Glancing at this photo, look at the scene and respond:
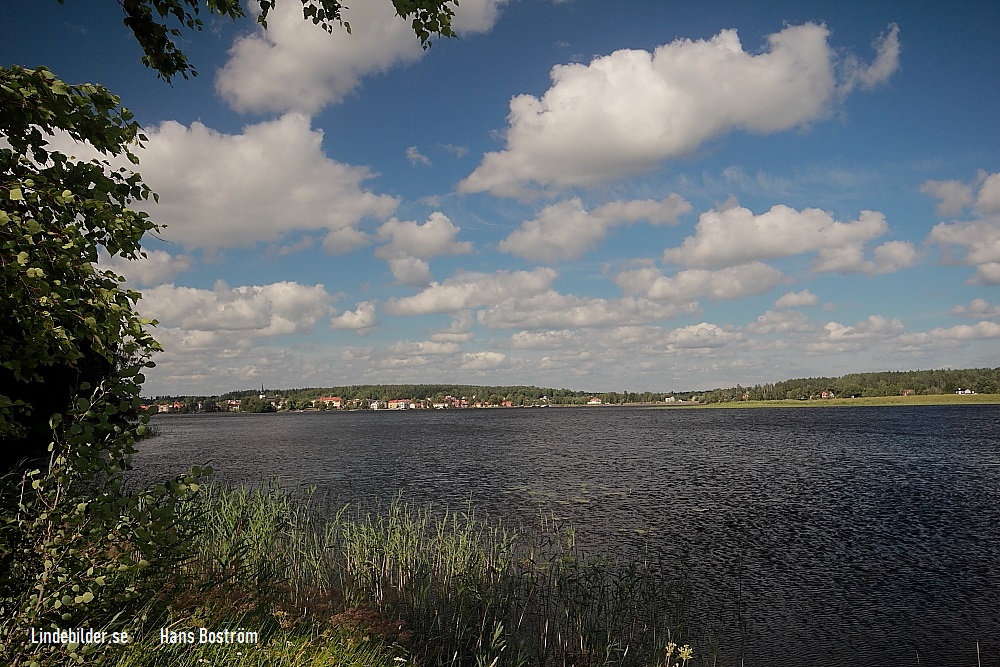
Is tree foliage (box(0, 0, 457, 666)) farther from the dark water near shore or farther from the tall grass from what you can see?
the dark water near shore

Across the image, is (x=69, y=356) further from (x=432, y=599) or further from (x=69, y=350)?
(x=432, y=599)

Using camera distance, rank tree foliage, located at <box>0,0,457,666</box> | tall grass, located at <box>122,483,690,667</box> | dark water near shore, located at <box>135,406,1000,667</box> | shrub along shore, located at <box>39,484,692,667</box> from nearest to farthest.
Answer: tree foliage, located at <box>0,0,457,666</box>
shrub along shore, located at <box>39,484,692,667</box>
tall grass, located at <box>122,483,690,667</box>
dark water near shore, located at <box>135,406,1000,667</box>

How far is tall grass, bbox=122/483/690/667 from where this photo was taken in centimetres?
868

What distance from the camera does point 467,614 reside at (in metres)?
10.9

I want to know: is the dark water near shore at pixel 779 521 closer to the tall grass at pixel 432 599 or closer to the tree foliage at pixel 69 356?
the tall grass at pixel 432 599

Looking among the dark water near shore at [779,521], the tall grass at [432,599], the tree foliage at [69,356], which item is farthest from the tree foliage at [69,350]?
the dark water near shore at [779,521]

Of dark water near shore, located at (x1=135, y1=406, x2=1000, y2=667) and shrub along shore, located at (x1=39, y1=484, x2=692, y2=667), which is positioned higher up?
shrub along shore, located at (x1=39, y1=484, x2=692, y2=667)

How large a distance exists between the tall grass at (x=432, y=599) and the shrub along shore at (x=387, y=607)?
37mm

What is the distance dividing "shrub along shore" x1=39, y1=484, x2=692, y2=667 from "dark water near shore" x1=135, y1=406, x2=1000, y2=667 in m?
2.29

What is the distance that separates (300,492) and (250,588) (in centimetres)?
1977

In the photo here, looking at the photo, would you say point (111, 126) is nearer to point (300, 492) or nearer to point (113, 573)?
point (113, 573)

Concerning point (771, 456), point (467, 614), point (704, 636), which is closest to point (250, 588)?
point (467, 614)

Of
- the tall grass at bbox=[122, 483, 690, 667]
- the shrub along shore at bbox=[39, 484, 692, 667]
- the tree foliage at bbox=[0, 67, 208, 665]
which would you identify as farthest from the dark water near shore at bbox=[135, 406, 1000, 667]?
the tree foliage at bbox=[0, 67, 208, 665]

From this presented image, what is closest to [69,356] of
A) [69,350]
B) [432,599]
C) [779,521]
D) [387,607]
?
[69,350]
